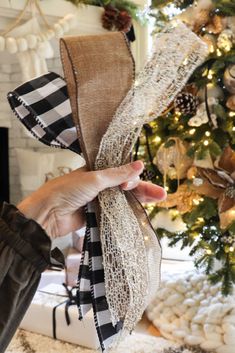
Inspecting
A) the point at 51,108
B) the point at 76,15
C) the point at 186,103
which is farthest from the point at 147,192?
the point at 76,15

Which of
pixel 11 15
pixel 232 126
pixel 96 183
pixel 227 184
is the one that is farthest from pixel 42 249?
pixel 11 15

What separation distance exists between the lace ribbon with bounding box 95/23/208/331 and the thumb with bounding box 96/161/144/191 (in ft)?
0.04

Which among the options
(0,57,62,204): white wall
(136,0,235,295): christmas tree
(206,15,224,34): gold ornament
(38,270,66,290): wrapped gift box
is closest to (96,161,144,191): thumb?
(136,0,235,295): christmas tree

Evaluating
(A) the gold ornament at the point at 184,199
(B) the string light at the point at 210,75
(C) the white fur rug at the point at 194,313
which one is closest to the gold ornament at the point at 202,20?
(B) the string light at the point at 210,75

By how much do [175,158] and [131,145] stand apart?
3.43ft

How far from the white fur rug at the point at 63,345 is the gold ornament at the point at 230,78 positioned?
3.12 feet

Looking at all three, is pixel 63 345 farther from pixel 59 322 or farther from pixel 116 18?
pixel 116 18

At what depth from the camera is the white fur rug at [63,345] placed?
142 cm

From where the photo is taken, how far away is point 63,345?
144 centimetres

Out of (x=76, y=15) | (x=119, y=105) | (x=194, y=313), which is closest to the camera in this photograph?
(x=119, y=105)

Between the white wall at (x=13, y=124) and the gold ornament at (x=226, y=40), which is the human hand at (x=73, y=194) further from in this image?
the white wall at (x=13, y=124)

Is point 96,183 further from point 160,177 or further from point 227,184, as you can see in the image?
point 160,177

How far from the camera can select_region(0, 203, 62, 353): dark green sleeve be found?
1.79 feet

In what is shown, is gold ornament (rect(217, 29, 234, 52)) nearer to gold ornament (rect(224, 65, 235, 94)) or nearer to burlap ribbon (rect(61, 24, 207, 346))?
gold ornament (rect(224, 65, 235, 94))
